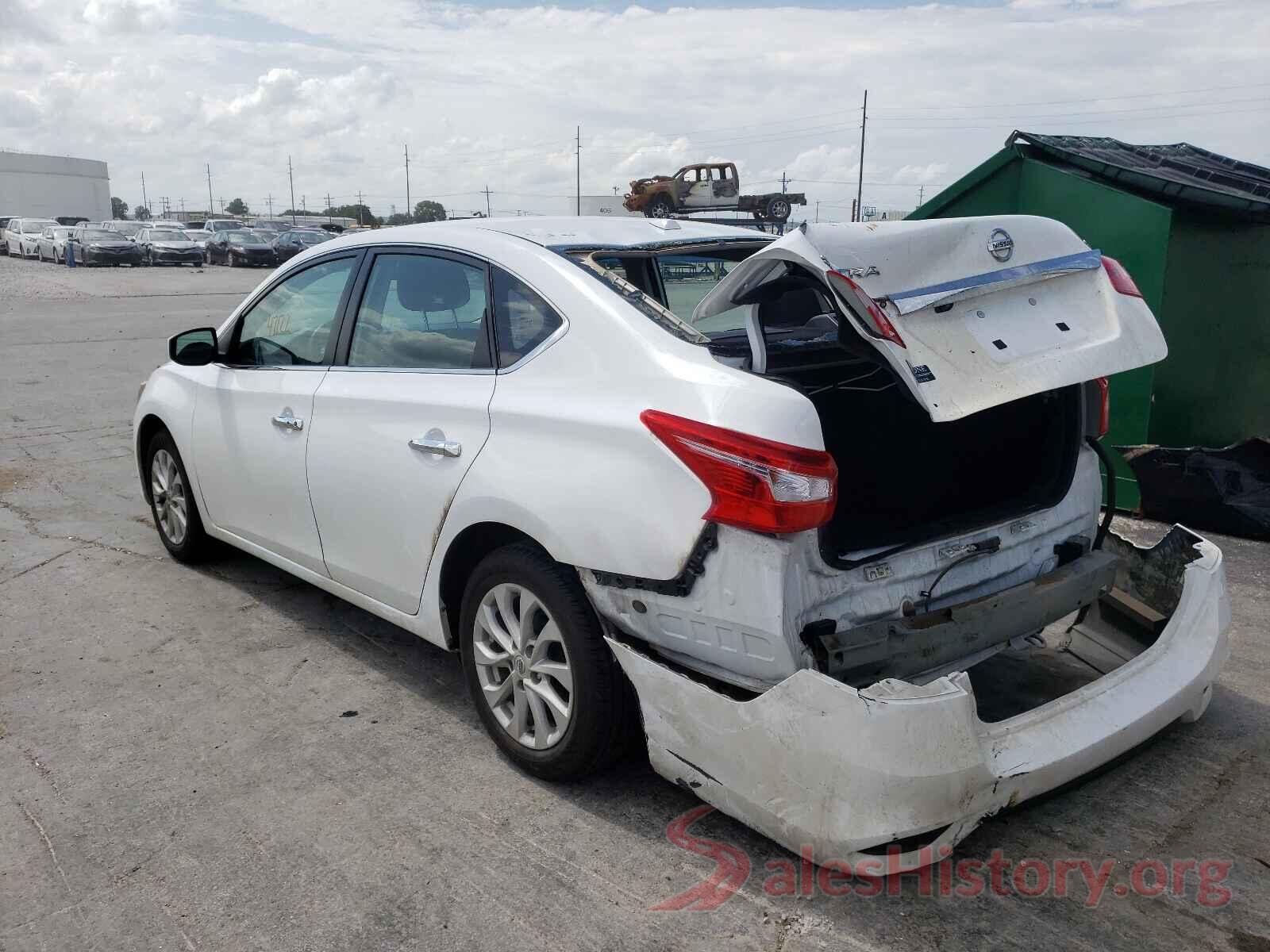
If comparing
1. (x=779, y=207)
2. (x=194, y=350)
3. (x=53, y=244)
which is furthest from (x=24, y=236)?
(x=194, y=350)

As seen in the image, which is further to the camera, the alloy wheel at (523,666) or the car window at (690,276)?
the car window at (690,276)

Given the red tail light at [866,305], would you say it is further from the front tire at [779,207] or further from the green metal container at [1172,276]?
the front tire at [779,207]

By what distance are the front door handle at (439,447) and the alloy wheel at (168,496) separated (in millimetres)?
2247

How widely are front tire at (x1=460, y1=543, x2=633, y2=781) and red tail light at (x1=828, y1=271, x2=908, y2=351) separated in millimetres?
1067

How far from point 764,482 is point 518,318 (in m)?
1.10

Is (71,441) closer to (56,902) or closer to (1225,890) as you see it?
(56,902)

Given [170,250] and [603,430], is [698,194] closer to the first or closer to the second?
[170,250]

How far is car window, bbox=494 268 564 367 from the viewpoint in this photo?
3.11m

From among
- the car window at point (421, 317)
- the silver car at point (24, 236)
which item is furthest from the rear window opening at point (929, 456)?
the silver car at point (24, 236)

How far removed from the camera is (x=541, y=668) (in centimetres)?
307

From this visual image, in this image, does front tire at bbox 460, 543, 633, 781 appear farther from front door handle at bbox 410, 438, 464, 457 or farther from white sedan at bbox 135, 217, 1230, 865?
front door handle at bbox 410, 438, 464, 457

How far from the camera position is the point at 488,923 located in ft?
8.44

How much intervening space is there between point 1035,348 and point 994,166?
4023 millimetres

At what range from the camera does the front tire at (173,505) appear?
505cm
